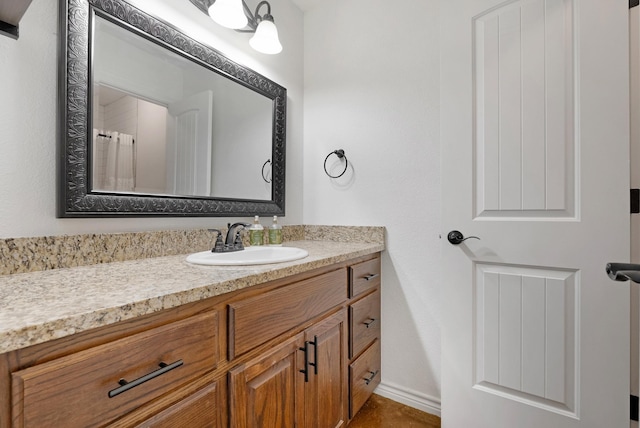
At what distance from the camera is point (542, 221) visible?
125 centimetres

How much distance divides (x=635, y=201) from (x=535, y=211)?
0.98ft

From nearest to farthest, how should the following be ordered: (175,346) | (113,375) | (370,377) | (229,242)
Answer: (113,375), (175,346), (229,242), (370,377)

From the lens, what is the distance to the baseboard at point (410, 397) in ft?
5.35

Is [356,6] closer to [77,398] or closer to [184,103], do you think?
[184,103]

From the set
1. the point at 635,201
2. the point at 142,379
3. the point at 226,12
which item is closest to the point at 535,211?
the point at 635,201

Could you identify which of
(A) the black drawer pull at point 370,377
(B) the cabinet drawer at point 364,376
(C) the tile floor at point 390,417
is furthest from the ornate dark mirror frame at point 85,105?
(C) the tile floor at point 390,417

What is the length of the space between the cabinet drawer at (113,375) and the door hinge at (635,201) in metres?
1.47

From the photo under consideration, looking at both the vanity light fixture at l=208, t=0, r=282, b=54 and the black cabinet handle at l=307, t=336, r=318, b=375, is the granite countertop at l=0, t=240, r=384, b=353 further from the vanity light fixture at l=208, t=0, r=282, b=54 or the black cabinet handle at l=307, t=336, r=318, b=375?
the vanity light fixture at l=208, t=0, r=282, b=54

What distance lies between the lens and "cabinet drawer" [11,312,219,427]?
51 cm

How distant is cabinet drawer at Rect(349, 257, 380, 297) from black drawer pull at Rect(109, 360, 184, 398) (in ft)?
2.92

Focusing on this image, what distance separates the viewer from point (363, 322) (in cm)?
159

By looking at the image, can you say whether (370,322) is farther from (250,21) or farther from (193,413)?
(250,21)

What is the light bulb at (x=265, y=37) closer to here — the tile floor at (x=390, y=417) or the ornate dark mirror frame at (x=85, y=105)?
the ornate dark mirror frame at (x=85, y=105)

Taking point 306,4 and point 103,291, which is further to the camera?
point 306,4
